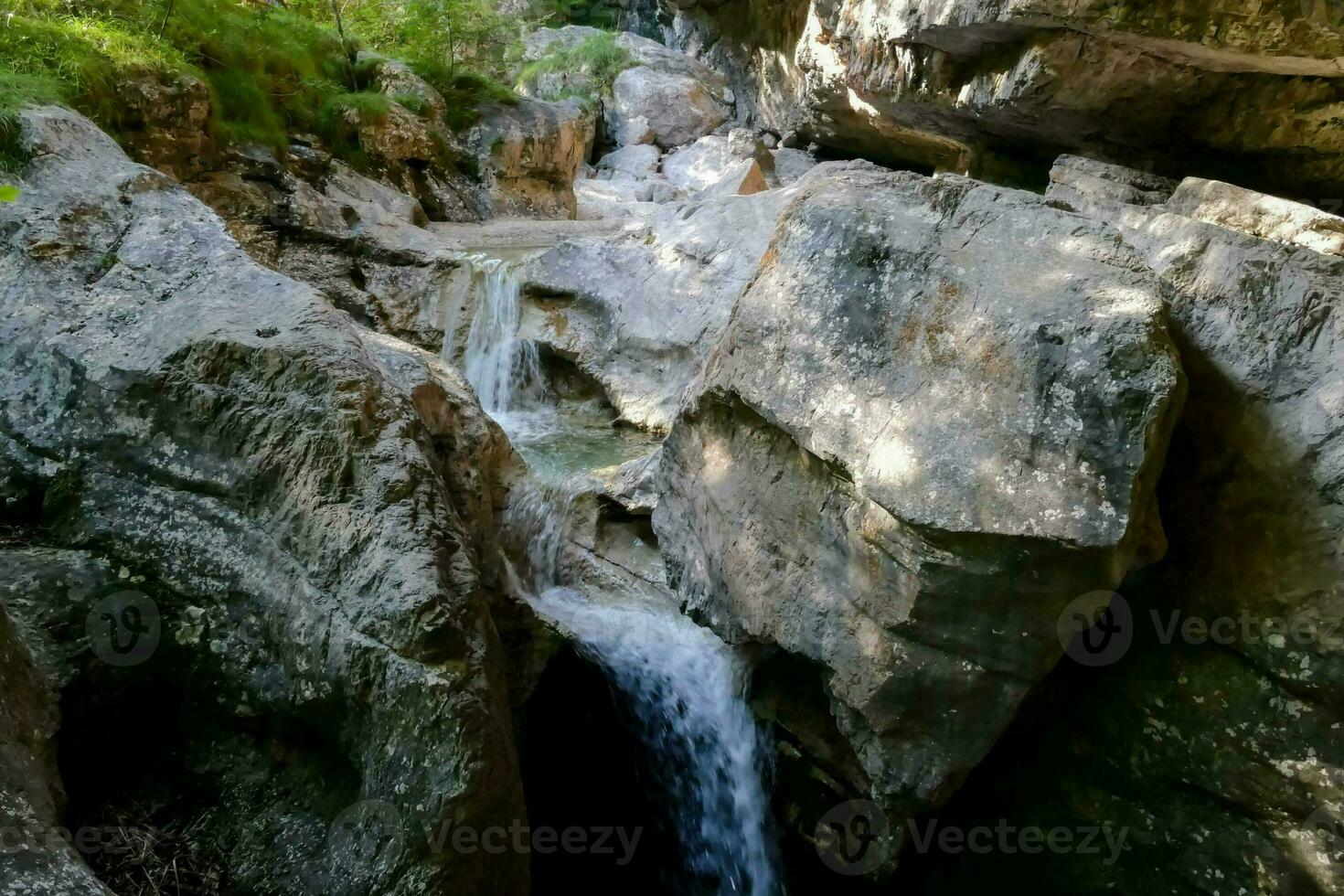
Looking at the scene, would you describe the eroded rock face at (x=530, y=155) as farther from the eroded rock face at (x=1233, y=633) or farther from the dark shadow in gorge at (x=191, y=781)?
the eroded rock face at (x=1233, y=633)

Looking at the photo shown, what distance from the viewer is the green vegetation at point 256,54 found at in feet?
16.9

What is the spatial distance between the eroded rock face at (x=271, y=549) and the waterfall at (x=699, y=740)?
121 cm

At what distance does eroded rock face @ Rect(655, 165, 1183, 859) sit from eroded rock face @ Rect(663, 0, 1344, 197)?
2.76m

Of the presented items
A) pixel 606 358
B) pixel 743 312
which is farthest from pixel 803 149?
pixel 743 312

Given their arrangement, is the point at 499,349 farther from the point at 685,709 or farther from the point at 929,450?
the point at 929,450

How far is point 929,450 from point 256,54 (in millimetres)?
7874

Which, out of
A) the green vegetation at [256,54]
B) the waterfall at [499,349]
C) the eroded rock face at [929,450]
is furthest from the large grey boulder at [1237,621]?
the green vegetation at [256,54]

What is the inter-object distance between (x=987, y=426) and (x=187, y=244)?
343cm

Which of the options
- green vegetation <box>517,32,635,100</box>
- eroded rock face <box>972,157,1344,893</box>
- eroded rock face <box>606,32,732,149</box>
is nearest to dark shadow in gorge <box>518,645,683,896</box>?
eroded rock face <box>972,157,1344,893</box>

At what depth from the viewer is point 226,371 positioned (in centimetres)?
321

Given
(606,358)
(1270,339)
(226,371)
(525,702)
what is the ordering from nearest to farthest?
(1270,339) < (226,371) < (525,702) < (606,358)

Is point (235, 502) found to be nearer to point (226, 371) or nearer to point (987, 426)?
point (226, 371)

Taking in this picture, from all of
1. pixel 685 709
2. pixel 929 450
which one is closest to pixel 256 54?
pixel 685 709

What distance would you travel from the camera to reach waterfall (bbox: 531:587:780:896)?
3.96m
